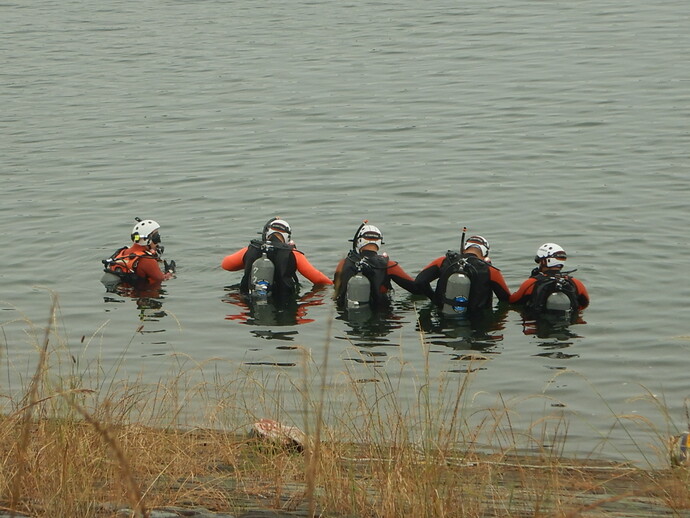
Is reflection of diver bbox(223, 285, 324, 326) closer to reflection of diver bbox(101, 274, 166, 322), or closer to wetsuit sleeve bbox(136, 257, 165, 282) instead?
reflection of diver bbox(101, 274, 166, 322)

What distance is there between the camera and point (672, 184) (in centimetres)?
1956

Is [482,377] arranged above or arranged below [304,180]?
below

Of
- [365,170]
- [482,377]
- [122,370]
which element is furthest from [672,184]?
[122,370]

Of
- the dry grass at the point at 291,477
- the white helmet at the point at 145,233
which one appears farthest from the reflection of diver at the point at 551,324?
the dry grass at the point at 291,477

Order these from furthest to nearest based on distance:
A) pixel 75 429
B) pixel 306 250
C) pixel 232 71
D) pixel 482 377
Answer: pixel 232 71 → pixel 306 250 → pixel 482 377 → pixel 75 429

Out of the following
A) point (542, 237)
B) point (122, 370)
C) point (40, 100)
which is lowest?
point (122, 370)

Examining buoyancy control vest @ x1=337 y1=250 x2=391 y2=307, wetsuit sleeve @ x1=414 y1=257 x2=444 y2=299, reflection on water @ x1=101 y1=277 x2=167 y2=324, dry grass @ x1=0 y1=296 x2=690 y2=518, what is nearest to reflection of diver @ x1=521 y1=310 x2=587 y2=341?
wetsuit sleeve @ x1=414 y1=257 x2=444 y2=299

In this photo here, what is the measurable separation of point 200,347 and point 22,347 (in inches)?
77.8

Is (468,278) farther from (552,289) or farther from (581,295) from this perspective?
(581,295)

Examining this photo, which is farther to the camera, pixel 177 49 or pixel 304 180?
pixel 177 49

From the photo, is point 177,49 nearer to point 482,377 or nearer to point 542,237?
point 542,237

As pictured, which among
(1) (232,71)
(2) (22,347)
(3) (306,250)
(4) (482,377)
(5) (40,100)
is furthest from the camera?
(1) (232,71)

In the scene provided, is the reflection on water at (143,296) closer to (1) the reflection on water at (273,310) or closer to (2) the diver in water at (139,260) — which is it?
(2) the diver in water at (139,260)

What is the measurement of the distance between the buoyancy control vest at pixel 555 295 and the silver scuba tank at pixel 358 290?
1.98 m
